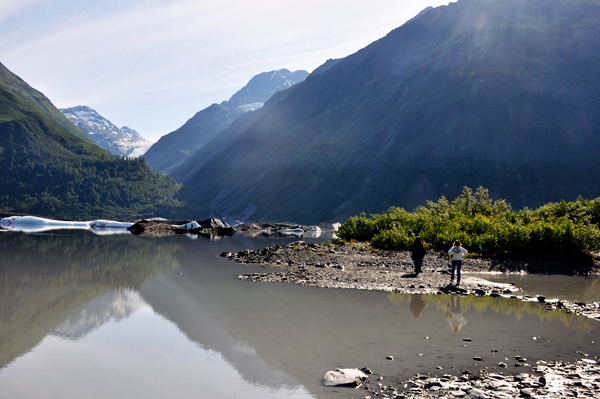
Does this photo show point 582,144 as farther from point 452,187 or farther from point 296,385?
point 296,385

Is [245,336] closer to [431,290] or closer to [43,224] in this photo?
[431,290]

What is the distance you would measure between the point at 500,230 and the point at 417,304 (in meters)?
18.3

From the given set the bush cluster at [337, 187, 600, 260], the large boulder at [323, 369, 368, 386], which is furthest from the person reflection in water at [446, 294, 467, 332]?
the bush cluster at [337, 187, 600, 260]

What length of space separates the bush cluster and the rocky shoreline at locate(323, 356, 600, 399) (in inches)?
866

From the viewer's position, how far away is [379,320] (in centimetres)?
1520

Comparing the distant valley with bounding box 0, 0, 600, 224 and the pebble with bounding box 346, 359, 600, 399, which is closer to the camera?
the pebble with bounding box 346, 359, 600, 399

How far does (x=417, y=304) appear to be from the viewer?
17.8 meters

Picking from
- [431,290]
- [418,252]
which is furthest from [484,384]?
[418,252]

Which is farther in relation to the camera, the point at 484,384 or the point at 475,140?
the point at 475,140

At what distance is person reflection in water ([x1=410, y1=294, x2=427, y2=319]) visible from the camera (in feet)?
53.8

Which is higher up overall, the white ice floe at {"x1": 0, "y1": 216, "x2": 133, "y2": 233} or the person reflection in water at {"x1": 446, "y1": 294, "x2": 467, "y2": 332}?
the person reflection in water at {"x1": 446, "y1": 294, "x2": 467, "y2": 332}

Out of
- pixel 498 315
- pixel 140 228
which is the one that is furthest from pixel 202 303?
pixel 140 228

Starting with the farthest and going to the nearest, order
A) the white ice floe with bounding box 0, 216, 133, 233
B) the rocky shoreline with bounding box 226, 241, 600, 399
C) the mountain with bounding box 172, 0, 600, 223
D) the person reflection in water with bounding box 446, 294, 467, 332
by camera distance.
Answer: the mountain with bounding box 172, 0, 600, 223, the white ice floe with bounding box 0, 216, 133, 233, the person reflection in water with bounding box 446, 294, 467, 332, the rocky shoreline with bounding box 226, 241, 600, 399

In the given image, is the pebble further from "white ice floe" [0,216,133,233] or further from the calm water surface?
"white ice floe" [0,216,133,233]
